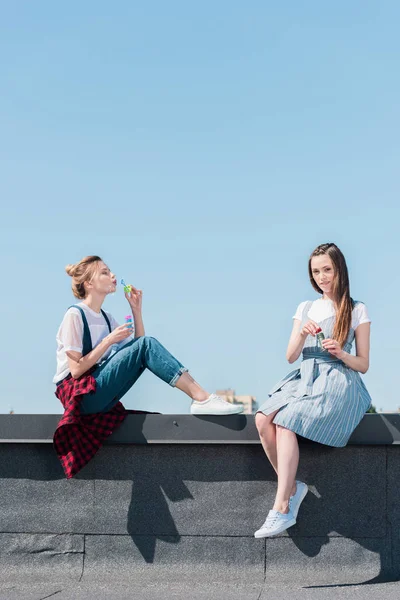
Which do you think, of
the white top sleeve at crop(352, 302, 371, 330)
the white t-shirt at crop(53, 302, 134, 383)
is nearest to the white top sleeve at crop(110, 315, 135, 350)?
the white t-shirt at crop(53, 302, 134, 383)

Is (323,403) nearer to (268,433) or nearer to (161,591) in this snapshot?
(268,433)

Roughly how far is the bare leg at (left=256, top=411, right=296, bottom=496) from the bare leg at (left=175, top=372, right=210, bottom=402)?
16.8 inches

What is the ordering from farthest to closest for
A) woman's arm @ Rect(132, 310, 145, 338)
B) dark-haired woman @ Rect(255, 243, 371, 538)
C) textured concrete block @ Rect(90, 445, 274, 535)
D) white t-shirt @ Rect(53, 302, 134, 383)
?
woman's arm @ Rect(132, 310, 145, 338), white t-shirt @ Rect(53, 302, 134, 383), textured concrete block @ Rect(90, 445, 274, 535), dark-haired woman @ Rect(255, 243, 371, 538)

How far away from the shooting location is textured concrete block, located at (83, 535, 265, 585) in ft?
15.8

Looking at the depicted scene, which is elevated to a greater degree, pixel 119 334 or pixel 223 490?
pixel 119 334

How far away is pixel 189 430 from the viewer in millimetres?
4910

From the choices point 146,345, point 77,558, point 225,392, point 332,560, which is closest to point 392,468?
point 332,560

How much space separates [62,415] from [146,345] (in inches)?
29.4

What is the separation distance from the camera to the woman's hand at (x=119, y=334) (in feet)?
16.2

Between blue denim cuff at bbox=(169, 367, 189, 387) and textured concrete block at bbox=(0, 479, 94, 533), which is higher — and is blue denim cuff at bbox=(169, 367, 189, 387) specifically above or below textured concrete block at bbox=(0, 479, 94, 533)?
above

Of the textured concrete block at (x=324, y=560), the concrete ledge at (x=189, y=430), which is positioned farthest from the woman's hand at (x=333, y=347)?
the textured concrete block at (x=324, y=560)

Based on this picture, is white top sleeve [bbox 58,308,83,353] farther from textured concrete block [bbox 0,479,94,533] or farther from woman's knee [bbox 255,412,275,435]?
woman's knee [bbox 255,412,275,435]

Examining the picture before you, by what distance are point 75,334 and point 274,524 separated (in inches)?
69.8

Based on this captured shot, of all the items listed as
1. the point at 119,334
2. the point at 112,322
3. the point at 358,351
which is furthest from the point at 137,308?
the point at 358,351
